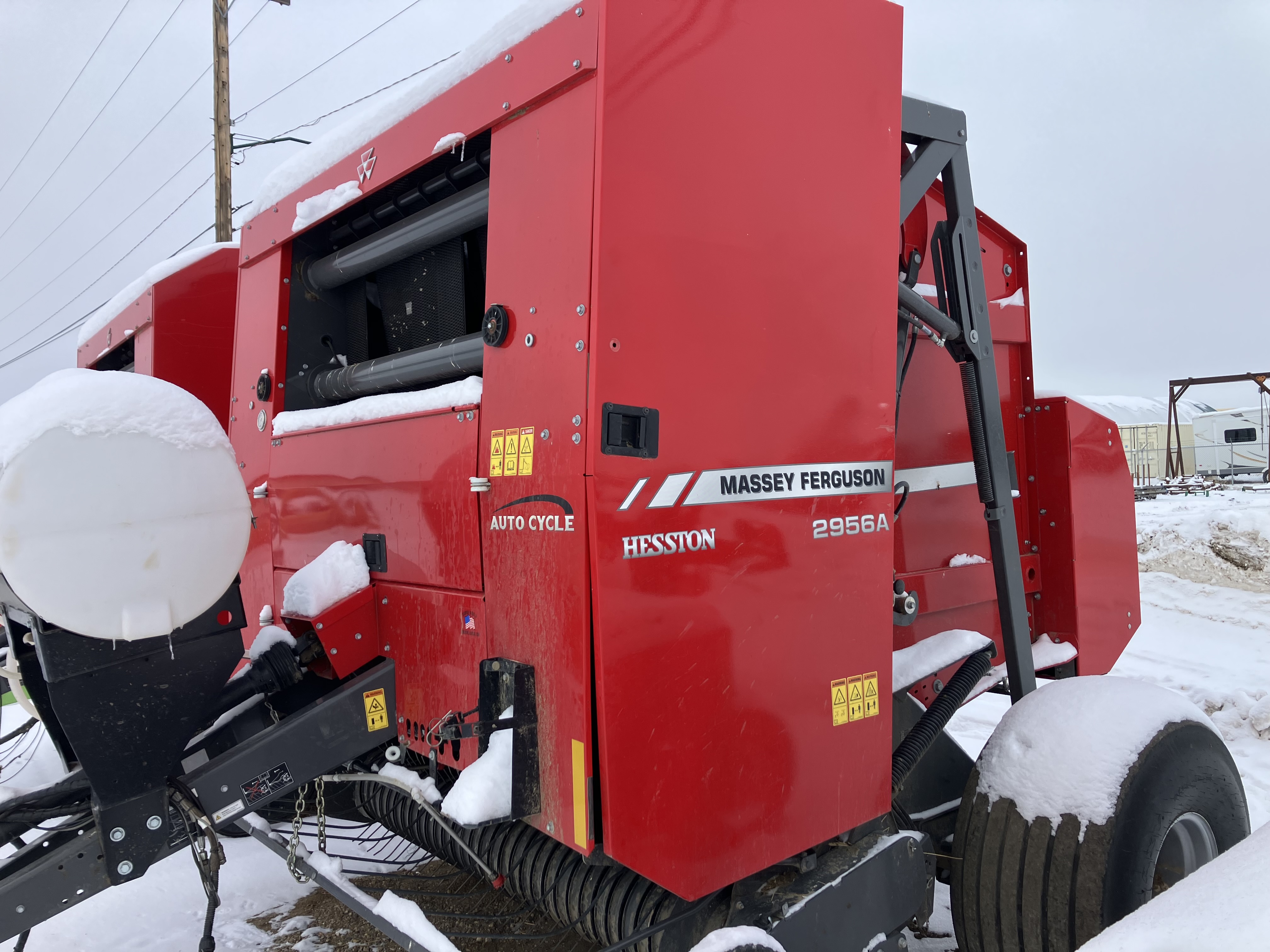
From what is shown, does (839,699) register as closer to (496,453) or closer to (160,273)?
(496,453)

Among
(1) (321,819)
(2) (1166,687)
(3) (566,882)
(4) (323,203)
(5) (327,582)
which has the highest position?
(4) (323,203)

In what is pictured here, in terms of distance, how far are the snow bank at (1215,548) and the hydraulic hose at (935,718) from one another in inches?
325

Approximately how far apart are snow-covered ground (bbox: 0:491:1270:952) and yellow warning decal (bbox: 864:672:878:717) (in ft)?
3.38

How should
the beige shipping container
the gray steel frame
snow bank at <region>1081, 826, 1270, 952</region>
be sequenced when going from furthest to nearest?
1. the beige shipping container
2. the gray steel frame
3. snow bank at <region>1081, 826, 1270, 952</region>

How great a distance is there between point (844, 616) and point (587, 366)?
92 cm

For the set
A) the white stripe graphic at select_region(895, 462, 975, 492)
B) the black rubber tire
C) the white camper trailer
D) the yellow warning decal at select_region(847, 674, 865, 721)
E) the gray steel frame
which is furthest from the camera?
the white camper trailer

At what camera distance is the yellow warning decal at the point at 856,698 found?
215cm

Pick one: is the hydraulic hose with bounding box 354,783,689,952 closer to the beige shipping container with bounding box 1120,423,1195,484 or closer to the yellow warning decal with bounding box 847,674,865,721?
the yellow warning decal with bounding box 847,674,865,721

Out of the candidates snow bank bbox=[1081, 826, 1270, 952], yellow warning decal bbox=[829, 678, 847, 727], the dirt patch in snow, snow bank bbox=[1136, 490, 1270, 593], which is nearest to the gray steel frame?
yellow warning decal bbox=[829, 678, 847, 727]

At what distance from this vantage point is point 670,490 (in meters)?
1.82

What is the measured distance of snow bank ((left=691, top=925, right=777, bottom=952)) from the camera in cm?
184

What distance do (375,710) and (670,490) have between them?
1.13 meters

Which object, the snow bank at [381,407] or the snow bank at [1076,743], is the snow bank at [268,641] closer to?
the snow bank at [381,407]

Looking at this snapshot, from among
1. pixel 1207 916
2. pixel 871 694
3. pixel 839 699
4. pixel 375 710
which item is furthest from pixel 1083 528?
pixel 375 710
